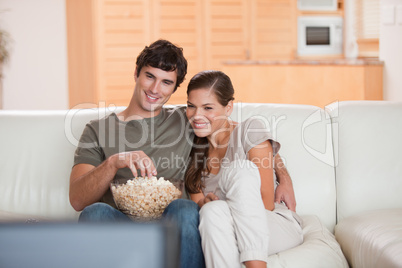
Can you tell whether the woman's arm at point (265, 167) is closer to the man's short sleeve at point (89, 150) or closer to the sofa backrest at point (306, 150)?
the sofa backrest at point (306, 150)

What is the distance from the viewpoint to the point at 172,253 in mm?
516

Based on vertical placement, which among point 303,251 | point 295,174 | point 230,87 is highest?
point 230,87

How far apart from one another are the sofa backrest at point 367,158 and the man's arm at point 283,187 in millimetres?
302

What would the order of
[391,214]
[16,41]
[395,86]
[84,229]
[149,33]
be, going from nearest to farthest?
1. [84,229]
2. [391,214]
3. [395,86]
4. [16,41]
5. [149,33]

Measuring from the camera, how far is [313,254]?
63.6 inches

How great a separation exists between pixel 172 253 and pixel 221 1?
213 inches

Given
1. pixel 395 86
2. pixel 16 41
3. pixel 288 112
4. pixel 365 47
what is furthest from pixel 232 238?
pixel 365 47

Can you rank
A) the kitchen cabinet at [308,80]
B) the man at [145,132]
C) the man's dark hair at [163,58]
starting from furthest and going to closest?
the kitchen cabinet at [308,80], the man's dark hair at [163,58], the man at [145,132]

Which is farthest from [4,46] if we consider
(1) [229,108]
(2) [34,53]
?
(1) [229,108]

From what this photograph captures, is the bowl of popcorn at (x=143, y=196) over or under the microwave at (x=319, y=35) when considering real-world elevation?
under

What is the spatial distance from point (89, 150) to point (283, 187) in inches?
31.0

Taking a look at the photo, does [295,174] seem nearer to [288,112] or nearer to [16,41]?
[288,112]

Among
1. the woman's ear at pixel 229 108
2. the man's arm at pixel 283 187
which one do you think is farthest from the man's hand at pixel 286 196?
the woman's ear at pixel 229 108

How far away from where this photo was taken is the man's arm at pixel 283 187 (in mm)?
1896
